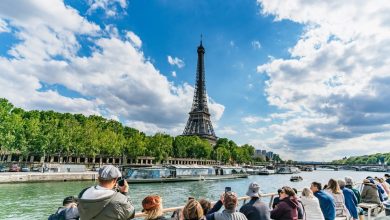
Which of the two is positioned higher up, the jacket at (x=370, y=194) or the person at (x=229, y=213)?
the person at (x=229, y=213)

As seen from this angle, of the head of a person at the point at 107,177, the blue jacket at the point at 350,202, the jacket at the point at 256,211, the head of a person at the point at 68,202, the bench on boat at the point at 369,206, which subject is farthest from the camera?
the bench on boat at the point at 369,206

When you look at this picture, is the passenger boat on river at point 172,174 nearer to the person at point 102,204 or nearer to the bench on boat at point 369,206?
the bench on boat at point 369,206

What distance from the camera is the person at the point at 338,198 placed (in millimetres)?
8641

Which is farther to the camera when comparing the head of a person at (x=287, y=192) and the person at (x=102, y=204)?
the head of a person at (x=287, y=192)

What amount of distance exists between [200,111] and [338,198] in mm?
126759

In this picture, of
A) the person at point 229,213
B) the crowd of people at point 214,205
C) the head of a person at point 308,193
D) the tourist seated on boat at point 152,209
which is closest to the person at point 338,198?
the crowd of people at point 214,205

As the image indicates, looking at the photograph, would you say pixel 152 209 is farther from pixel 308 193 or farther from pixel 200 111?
pixel 200 111

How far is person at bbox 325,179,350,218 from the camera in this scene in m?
8.64

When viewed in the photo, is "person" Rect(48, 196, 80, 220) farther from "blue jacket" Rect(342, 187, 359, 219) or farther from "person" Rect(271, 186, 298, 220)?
"blue jacket" Rect(342, 187, 359, 219)

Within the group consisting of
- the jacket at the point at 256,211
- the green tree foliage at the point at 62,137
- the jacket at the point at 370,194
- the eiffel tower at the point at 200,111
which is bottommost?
the jacket at the point at 370,194

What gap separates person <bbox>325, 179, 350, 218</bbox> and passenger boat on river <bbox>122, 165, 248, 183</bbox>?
124 ft

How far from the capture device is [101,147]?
67188 millimetres

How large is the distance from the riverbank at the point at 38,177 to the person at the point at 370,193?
37.3 meters

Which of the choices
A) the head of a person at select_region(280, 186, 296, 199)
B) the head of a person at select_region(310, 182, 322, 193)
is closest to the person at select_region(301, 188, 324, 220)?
the head of a person at select_region(310, 182, 322, 193)
